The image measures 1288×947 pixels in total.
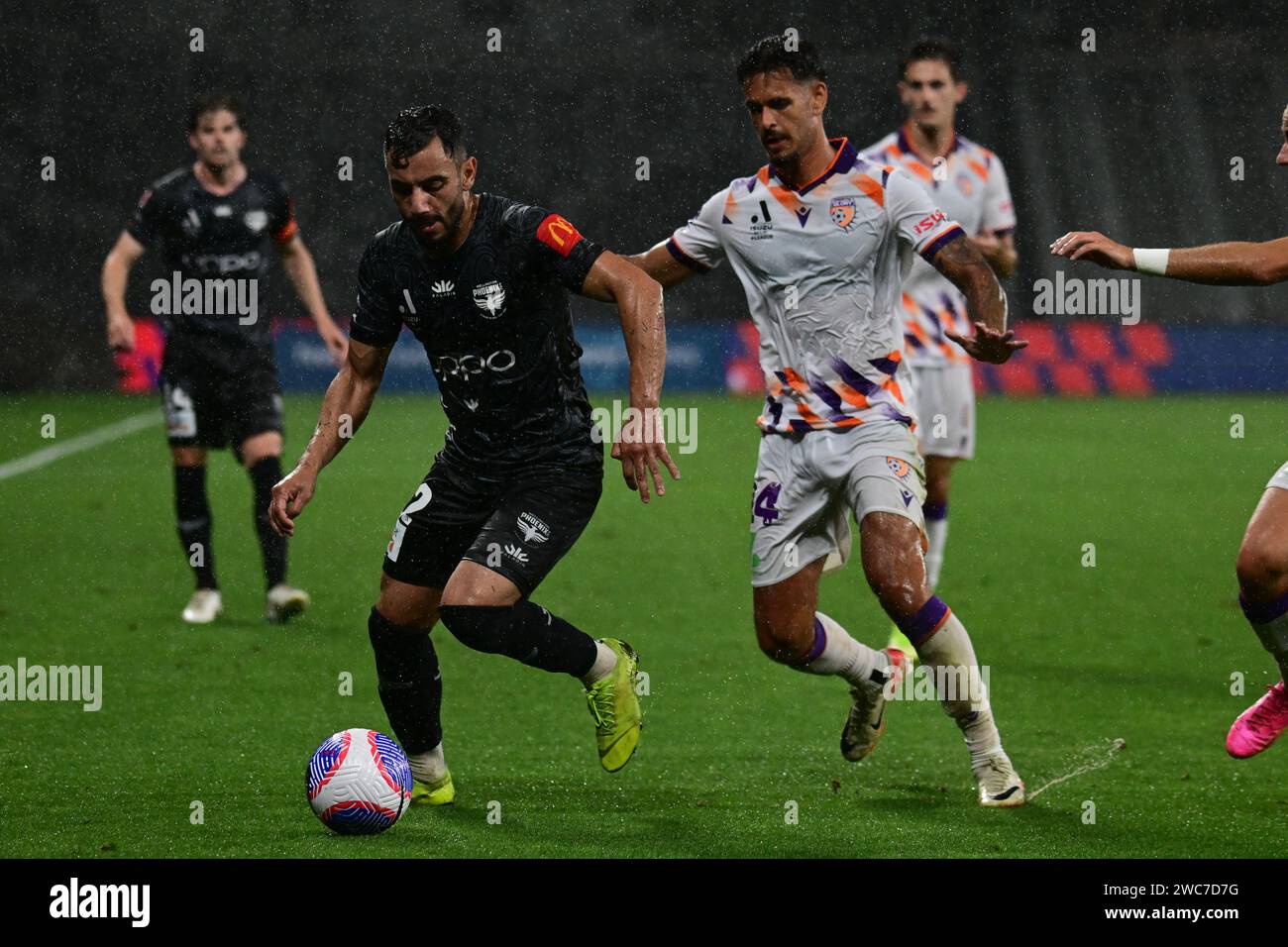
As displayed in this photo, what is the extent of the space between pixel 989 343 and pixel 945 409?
3041 millimetres

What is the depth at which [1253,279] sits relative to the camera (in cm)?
483

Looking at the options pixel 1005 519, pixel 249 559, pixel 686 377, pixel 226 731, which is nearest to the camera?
pixel 226 731

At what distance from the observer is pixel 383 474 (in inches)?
545

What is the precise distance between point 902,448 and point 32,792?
109 inches

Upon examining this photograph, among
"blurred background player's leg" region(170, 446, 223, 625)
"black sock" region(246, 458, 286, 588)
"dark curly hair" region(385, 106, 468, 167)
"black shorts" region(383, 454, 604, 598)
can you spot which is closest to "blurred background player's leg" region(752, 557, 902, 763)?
"black shorts" region(383, 454, 604, 598)

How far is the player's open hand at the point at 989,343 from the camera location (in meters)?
4.91

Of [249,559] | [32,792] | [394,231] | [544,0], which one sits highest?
[544,0]

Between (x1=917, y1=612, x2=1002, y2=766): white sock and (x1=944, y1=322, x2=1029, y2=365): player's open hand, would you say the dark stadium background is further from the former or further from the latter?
(x1=944, y1=322, x2=1029, y2=365): player's open hand

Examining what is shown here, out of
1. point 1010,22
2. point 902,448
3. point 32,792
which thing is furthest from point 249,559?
point 1010,22

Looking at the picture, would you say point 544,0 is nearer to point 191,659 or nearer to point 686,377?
point 686,377

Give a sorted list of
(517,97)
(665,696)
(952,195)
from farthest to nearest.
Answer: (517,97)
(952,195)
(665,696)

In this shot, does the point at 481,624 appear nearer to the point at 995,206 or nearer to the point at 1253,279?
the point at 1253,279

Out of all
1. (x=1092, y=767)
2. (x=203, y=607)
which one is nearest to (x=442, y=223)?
(x=1092, y=767)

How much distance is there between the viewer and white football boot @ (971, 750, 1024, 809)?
5195 mm
